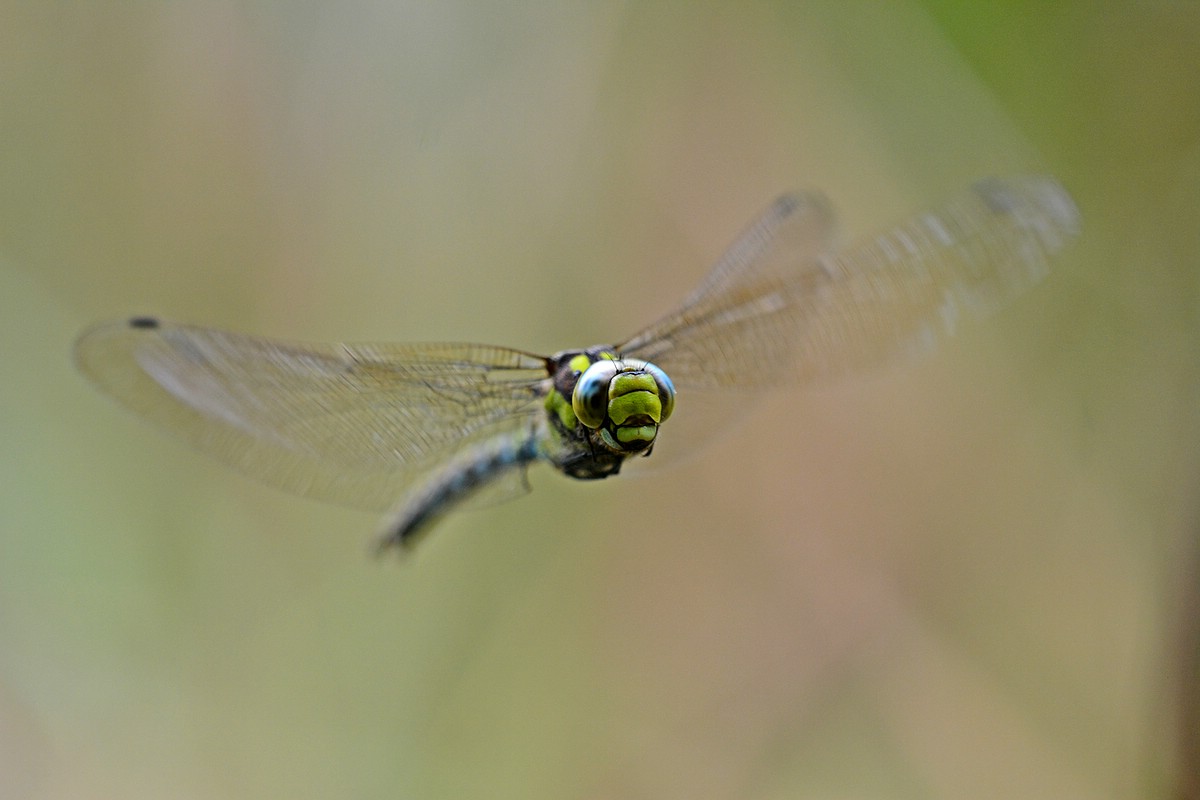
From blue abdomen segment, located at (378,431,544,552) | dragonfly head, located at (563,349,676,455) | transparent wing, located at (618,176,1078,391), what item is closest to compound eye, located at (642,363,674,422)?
dragonfly head, located at (563,349,676,455)

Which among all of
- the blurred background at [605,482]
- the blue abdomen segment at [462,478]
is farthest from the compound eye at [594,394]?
the blurred background at [605,482]

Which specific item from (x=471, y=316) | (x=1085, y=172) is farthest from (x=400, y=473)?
(x=1085, y=172)

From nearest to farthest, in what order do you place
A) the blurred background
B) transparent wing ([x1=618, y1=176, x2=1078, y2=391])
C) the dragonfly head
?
the dragonfly head → transparent wing ([x1=618, y1=176, x2=1078, y2=391]) → the blurred background

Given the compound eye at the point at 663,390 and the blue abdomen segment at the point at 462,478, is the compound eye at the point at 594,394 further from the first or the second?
the blue abdomen segment at the point at 462,478

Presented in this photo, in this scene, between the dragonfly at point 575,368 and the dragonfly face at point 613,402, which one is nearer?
the dragonfly face at point 613,402

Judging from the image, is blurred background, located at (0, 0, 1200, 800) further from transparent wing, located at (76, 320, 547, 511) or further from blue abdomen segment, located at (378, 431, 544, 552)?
transparent wing, located at (76, 320, 547, 511)

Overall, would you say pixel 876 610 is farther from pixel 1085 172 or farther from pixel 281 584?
pixel 281 584

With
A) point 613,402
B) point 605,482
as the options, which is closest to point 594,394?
point 613,402

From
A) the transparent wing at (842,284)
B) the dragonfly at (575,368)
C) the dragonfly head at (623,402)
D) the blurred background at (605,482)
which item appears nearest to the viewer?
the dragonfly head at (623,402)

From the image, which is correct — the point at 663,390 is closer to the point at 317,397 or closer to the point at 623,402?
the point at 623,402
